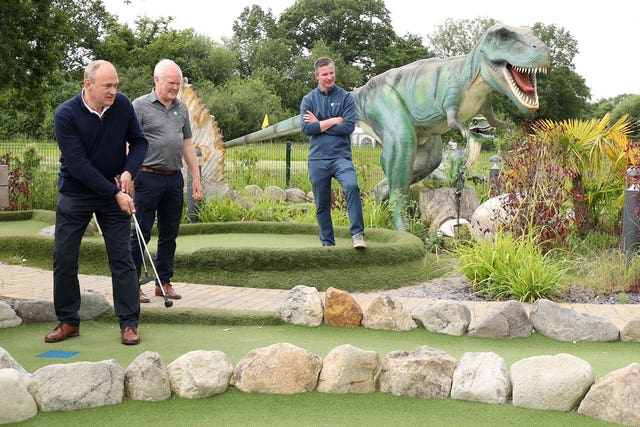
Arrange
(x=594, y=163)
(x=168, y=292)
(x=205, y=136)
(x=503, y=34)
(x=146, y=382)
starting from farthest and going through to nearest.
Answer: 1. (x=205, y=136)
2. (x=594, y=163)
3. (x=503, y=34)
4. (x=168, y=292)
5. (x=146, y=382)

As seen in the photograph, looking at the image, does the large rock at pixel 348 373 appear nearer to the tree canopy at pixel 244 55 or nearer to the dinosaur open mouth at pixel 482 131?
the dinosaur open mouth at pixel 482 131

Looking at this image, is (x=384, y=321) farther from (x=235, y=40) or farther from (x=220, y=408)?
(x=235, y=40)

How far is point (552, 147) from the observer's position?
353 inches

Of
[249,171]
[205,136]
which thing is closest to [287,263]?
[205,136]

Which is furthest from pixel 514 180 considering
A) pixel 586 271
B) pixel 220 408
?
pixel 220 408

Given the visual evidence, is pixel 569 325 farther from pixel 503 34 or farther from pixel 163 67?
pixel 503 34

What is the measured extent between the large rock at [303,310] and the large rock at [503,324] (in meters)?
0.95

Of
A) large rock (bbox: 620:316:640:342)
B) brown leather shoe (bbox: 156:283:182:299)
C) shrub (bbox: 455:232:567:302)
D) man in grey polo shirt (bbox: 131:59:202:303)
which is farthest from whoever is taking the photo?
shrub (bbox: 455:232:567:302)

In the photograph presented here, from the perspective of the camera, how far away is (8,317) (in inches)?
185

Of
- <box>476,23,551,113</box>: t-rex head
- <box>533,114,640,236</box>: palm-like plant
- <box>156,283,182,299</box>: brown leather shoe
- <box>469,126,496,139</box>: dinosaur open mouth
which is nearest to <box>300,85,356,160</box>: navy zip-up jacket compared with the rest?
<box>156,283,182,299</box>: brown leather shoe

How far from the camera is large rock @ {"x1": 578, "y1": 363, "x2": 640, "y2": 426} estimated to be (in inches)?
121

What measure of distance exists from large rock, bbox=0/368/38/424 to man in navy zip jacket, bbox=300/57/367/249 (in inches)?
152

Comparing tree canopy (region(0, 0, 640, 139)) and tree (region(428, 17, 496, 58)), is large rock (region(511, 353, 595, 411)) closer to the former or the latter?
tree canopy (region(0, 0, 640, 139))

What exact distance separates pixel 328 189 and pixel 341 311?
232 centimetres
